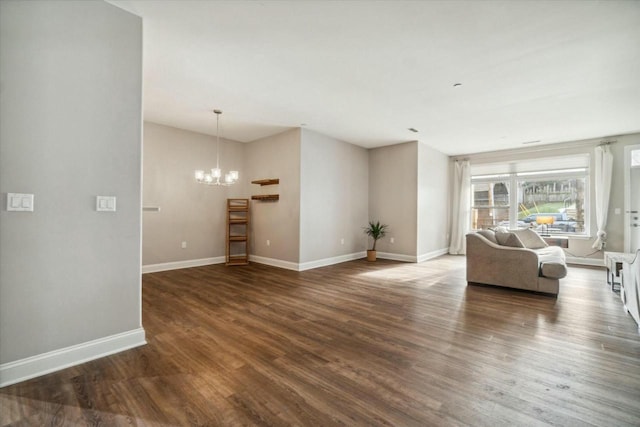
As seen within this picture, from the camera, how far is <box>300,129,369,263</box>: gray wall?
5.57 metres

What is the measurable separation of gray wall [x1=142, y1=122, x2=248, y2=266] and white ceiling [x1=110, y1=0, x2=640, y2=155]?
53 centimetres

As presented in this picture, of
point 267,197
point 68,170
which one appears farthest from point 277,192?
point 68,170

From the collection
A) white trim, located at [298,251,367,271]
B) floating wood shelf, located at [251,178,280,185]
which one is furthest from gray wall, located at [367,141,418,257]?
floating wood shelf, located at [251,178,280,185]

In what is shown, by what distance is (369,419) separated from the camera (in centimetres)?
153

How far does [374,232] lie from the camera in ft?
22.0

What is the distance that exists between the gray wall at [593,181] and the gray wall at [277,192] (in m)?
5.44

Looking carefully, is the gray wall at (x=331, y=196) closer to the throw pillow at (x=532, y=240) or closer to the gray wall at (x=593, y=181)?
the throw pillow at (x=532, y=240)

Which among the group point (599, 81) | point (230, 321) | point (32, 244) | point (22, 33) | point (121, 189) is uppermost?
point (599, 81)

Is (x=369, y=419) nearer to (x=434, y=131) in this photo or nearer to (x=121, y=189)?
(x=121, y=189)

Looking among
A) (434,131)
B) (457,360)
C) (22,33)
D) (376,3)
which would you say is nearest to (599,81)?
(434,131)

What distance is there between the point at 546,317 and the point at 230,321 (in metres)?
3.39

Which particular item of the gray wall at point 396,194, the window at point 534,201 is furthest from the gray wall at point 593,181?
the gray wall at point 396,194

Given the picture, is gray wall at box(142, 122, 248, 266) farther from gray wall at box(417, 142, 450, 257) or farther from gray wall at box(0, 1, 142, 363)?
gray wall at box(417, 142, 450, 257)

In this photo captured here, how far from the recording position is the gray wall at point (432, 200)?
6.56 meters
